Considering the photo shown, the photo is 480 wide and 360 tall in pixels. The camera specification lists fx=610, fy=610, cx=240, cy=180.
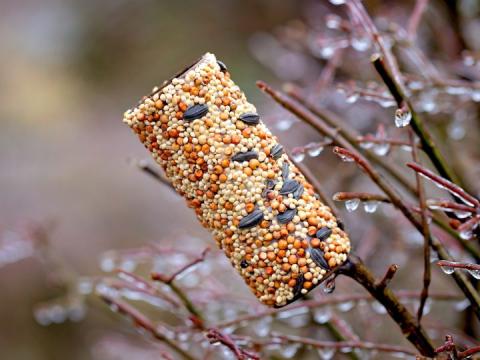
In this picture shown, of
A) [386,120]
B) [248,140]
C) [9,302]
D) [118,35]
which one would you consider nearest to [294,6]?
[386,120]

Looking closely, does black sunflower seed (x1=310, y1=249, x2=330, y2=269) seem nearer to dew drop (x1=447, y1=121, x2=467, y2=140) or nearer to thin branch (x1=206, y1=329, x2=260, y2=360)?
thin branch (x1=206, y1=329, x2=260, y2=360)

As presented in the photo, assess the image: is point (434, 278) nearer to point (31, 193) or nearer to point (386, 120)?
point (386, 120)

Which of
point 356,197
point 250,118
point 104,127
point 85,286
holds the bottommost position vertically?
point 356,197

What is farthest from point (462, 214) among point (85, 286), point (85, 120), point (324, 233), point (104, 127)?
point (85, 120)

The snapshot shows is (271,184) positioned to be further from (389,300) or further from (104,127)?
(104,127)

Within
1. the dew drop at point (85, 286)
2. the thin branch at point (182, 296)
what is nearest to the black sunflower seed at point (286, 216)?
the thin branch at point (182, 296)

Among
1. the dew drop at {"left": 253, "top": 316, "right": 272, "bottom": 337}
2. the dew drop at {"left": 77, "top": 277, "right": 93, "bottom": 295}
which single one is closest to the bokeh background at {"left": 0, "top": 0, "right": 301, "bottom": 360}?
the dew drop at {"left": 77, "top": 277, "right": 93, "bottom": 295}

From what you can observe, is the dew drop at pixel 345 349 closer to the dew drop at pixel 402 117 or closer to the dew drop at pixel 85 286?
the dew drop at pixel 402 117
